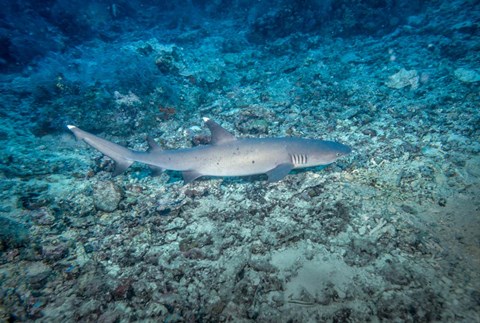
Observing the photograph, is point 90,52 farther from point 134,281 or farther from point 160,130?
point 134,281

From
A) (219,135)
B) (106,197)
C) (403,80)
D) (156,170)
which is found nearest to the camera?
(219,135)

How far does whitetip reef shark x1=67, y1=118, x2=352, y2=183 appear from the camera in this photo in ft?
14.3

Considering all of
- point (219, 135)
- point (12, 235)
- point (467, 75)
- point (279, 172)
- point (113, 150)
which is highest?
point (467, 75)

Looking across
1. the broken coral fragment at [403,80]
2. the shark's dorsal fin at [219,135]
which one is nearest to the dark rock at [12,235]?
the shark's dorsal fin at [219,135]

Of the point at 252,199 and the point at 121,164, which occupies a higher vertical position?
the point at 121,164

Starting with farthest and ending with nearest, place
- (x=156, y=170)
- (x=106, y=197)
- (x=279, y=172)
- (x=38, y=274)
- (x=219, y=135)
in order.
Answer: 1. (x=156, y=170)
2. (x=106, y=197)
3. (x=219, y=135)
4. (x=279, y=172)
5. (x=38, y=274)

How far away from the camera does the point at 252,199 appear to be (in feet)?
14.8

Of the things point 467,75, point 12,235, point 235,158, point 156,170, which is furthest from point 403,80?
point 12,235

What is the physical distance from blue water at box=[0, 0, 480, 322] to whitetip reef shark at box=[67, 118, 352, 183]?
1.57 ft

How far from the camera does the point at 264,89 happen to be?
927 cm

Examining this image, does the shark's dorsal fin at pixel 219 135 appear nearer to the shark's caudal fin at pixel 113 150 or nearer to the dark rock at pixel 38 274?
the shark's caudal fin at pixel 113 150

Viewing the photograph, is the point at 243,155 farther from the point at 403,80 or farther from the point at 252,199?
the point at 403,80

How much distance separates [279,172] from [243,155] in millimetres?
716

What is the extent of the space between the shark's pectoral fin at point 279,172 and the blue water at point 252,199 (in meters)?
0.44
